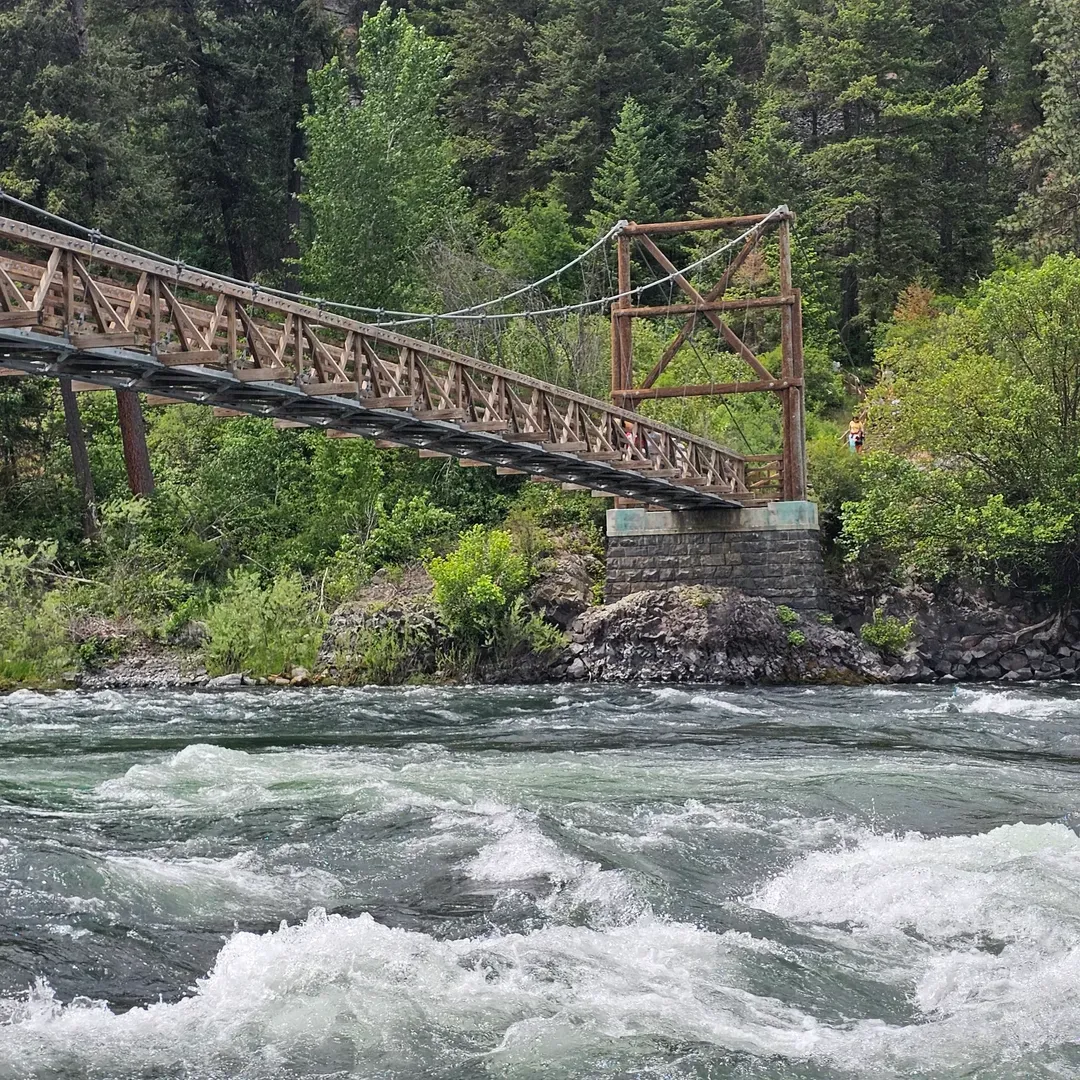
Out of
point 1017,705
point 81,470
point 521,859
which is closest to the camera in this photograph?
point 521,859

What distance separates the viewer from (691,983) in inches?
253

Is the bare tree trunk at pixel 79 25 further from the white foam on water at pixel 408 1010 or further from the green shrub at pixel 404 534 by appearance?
the white foam on water at pixel 408 1010

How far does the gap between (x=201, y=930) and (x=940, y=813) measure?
16.1 feet

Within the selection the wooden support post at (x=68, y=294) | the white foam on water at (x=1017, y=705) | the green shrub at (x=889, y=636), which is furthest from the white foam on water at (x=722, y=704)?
the wooden support post at (x=68, y=294)

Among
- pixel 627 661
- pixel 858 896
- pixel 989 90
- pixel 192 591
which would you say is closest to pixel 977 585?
pixel 627 661

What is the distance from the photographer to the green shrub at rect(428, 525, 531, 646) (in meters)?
21.2

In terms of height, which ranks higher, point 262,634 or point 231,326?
point 231,326

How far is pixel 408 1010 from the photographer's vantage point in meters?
6.09

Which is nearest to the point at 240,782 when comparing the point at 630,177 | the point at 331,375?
the point at 331,375

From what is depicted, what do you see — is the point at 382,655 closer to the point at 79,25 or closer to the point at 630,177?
the point at 79,25

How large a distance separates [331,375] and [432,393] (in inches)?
106

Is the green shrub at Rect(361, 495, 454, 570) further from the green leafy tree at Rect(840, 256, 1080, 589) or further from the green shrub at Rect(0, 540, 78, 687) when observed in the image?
the green leafy tree at Rect(840, 256, 1080, 589)

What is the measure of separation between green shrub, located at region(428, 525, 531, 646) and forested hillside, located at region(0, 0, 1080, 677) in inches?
15.6

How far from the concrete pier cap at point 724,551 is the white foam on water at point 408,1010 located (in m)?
15.8
